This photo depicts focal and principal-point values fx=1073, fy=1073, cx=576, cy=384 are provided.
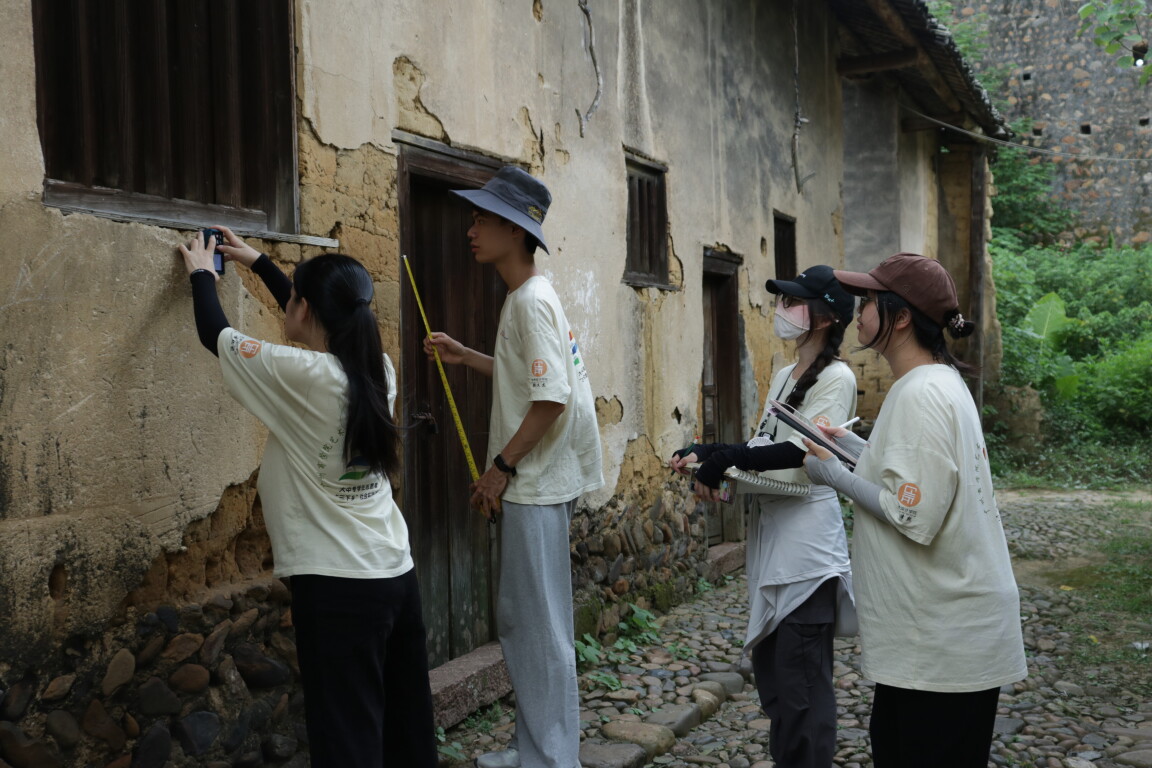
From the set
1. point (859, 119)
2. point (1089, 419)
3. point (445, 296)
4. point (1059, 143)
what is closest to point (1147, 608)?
point (445, 296)

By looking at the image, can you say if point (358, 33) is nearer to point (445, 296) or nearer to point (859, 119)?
point (445, 296)

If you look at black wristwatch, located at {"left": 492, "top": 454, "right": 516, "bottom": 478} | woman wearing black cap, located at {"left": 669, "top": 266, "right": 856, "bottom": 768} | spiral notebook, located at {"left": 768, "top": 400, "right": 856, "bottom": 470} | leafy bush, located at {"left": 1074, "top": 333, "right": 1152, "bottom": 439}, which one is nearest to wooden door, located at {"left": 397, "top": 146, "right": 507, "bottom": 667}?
black wristwatch, located at {"left": 492, "top": 454, "right": 516, "bottom": 478}

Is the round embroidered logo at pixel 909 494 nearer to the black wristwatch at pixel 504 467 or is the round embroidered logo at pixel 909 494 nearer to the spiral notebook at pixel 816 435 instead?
the spiral notebook at pixel 816 435

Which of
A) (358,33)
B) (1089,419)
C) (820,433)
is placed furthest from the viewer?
(1089,419)

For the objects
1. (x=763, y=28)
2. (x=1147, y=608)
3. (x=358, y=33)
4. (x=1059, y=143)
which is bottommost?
(x=1147, y=608)

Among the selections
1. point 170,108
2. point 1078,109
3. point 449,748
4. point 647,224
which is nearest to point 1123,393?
point 1078,109

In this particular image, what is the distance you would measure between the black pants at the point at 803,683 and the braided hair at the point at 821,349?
0.65m

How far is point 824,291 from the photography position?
367 cm

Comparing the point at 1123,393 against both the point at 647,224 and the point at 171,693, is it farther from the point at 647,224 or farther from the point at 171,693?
the point at 171,693

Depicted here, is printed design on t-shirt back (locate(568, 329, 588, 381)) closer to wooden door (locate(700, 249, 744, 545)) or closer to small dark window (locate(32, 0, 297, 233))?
small dark window (locate(32, 0, 297, 233))

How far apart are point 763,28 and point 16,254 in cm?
723

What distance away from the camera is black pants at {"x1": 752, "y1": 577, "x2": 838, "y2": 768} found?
3424 mm

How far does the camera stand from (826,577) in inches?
140

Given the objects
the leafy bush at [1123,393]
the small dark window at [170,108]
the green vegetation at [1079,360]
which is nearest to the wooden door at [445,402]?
the small dark window at [170,108]
